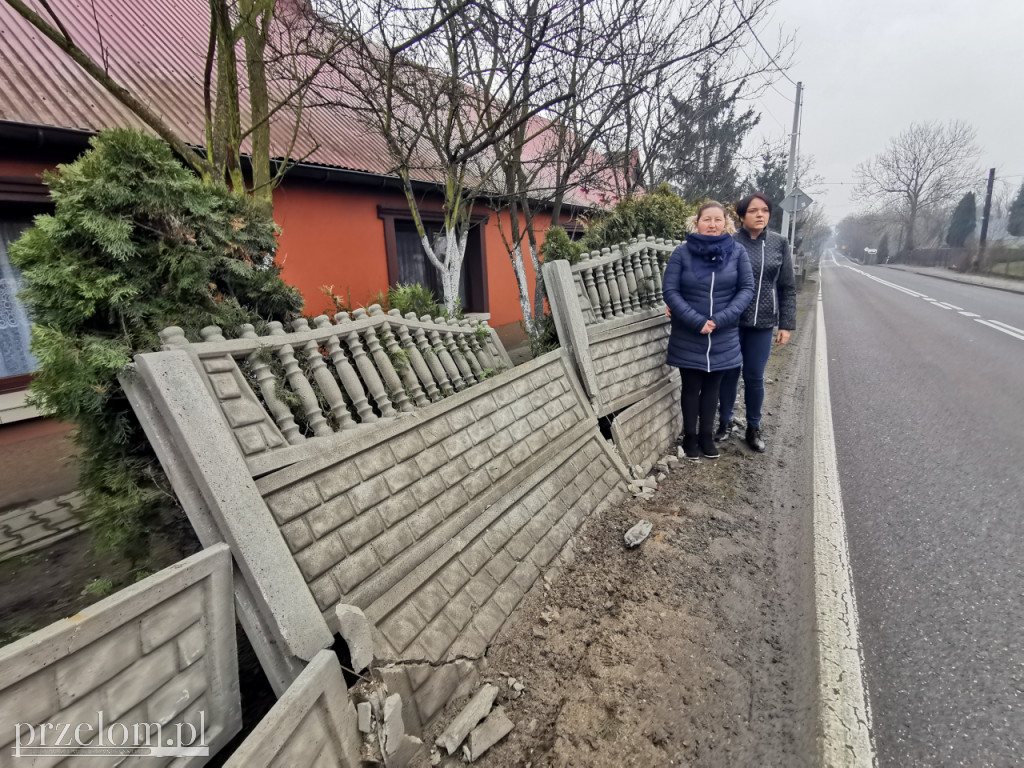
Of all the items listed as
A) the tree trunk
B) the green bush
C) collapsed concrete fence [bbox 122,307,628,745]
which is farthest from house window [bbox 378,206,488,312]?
collapsed concrete fence [bbox 122,307,628,745]

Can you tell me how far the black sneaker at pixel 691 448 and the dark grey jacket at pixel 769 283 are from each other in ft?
3.49

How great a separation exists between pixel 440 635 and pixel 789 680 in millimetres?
1457

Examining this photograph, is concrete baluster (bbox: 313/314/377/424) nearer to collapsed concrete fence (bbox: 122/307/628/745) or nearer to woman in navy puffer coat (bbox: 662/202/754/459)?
collapsed concrete fence (bbox: 122/307/628/745)

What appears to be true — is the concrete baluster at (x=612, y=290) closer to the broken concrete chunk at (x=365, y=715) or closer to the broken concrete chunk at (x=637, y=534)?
the broken concrete chunk at (x=637, y=534)

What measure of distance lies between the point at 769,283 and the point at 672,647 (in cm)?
308

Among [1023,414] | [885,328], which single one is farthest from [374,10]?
[885,328]

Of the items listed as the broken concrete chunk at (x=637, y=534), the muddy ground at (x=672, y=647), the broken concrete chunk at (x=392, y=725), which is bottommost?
the muddy ground at (x=672, y=647)

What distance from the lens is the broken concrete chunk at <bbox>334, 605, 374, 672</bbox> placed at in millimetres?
1643

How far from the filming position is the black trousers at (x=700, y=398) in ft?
12.7

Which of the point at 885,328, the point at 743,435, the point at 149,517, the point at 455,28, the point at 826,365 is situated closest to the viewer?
the point at 149,517

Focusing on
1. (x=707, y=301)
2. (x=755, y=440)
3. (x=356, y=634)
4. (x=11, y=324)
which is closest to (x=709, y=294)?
(x=707, y=301)

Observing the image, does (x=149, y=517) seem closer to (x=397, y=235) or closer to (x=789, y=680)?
(x=789, y=680)

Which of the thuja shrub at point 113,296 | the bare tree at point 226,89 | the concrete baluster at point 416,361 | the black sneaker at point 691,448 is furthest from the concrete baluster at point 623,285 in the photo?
the thuja shrub at point 113,296

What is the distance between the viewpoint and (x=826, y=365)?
7.38 m
